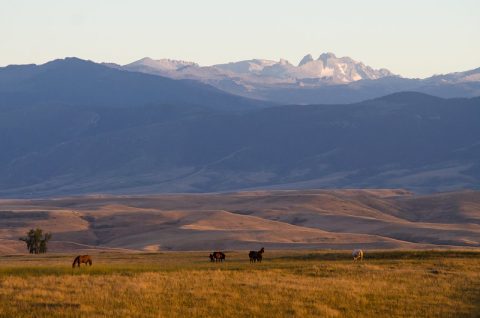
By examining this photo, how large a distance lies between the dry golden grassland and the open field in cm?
4787

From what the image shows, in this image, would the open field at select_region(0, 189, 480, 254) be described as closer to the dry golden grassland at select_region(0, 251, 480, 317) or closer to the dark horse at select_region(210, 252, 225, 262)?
the dark horse at select_region(210, 252, 225, 262)

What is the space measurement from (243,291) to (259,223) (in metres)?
86.8

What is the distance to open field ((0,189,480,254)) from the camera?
91.5m

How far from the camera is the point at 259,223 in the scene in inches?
4508

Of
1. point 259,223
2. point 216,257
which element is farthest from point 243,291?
point 259,223

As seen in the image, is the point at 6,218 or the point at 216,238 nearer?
the point at 216,238

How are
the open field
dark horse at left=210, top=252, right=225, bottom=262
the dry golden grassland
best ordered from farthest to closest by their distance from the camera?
the open field → dark horse at left=210, top=252, right=225, bottom=262 → the dry golden grassland

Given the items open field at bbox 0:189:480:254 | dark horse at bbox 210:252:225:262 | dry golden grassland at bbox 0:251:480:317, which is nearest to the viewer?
dry golden grassland at bbox 0:251:480:317

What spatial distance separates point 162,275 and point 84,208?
117 meters

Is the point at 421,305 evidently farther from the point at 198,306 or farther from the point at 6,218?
the point at 6,218

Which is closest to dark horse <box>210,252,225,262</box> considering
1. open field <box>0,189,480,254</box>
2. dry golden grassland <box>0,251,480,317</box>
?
dry golden grassland <box>0,251,480,317</box>

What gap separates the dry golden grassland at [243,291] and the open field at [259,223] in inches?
1885

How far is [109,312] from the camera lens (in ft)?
78.2

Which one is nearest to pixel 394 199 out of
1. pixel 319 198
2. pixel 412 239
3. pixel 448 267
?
pixel 319 198
